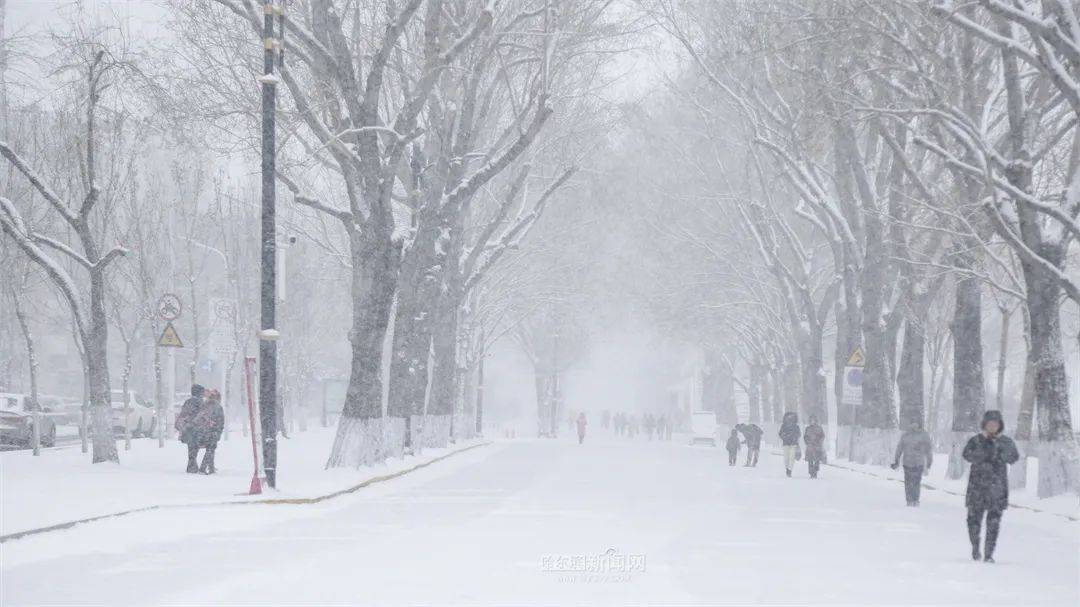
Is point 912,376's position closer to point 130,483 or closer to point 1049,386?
point 1049,386

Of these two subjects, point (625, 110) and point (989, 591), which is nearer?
point (989, 591)

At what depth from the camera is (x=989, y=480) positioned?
14.9 metres

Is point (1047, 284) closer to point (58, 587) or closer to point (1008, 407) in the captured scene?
point (58, 587)

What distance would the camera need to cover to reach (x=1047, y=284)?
2417 cm

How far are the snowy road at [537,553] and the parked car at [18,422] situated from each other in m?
19.0

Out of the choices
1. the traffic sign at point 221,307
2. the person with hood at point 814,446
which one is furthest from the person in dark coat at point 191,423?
the person with hood at point 814,446

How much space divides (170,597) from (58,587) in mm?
1224

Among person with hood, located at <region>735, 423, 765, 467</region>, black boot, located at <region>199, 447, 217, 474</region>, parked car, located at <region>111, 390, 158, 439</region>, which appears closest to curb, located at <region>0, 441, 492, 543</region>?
black boot, located at <region>199, 447, 217, 474</region>

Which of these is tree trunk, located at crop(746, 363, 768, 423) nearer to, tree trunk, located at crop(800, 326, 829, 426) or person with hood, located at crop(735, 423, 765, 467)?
tree trunk, located at crop(800, 326, 829, 426)

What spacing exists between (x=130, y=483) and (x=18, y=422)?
1792 cm

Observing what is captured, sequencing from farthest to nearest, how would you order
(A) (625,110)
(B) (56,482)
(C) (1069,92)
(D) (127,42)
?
(A) (625,110) < (D) (127,42) < (B) (56,482) < (C) (1069,92)

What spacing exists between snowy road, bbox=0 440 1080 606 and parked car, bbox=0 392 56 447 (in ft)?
62.5

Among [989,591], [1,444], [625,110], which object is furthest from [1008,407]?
[989,591]

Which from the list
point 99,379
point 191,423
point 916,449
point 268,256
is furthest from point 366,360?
point 916,449
